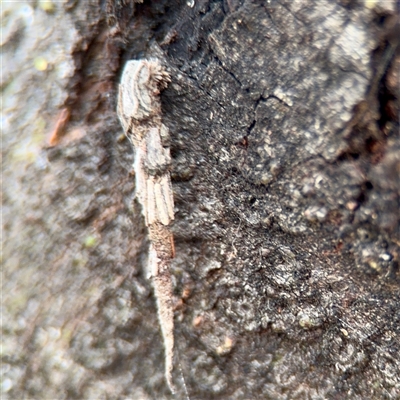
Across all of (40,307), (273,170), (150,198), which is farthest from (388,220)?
(40,307)

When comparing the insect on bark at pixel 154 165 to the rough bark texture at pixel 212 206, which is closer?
the rough bark texture at pixel 212 206

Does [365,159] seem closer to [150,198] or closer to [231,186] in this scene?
[231,186]

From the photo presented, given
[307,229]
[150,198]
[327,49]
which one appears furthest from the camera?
[150,198]

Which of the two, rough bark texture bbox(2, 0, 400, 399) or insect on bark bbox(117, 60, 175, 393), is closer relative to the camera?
rough bark texture bbox(2, 0, 400, 399)
